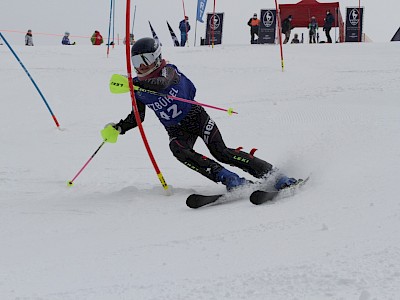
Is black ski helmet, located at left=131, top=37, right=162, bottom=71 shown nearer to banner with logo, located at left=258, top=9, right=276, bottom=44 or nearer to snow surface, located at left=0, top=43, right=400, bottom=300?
snow surface, located at left=0, top=43, right=400, bottom=300

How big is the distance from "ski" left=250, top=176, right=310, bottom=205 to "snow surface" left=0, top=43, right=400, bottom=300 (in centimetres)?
7

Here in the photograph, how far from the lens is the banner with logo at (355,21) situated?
65.3 ft

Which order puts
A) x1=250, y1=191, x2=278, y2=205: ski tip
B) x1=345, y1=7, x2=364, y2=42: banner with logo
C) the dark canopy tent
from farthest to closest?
the dark canopy tent, x1=345, y1=7, x2=364, y2=42: banner with logo, x1=250, y1=191, x2=278, y2=205: ski tip

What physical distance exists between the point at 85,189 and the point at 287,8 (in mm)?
18035

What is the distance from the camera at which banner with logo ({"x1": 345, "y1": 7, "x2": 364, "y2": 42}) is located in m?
19.9

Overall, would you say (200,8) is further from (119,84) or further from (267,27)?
(119,84)

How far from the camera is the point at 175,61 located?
1272 cm

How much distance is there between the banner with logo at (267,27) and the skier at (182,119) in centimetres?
1598

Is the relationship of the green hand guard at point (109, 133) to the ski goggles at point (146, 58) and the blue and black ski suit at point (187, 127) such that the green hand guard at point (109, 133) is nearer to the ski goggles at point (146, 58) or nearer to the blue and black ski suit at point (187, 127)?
the blue and black ski suit at point (187, 127)

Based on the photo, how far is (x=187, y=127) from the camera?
4355mm

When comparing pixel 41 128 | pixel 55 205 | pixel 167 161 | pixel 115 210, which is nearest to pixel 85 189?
pixel 55 205

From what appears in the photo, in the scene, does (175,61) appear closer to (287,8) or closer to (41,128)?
(41,128)

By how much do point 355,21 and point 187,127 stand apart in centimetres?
1727

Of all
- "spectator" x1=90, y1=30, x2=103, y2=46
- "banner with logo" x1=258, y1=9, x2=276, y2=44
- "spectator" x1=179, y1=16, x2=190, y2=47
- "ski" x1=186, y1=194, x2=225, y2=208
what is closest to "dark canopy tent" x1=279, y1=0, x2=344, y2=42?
"banner with logo" x1=258, y1=9, x2=276, y2=44
